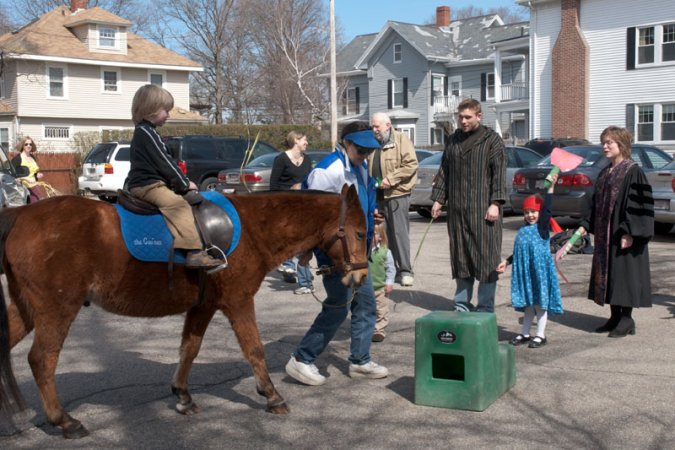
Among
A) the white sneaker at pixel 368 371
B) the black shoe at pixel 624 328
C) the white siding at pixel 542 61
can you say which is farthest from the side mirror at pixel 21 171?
the white siding at pixel 542 61

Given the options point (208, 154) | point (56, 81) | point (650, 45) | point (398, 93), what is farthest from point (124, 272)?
point (398, 93)

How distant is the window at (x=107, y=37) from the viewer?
46688 millimetres

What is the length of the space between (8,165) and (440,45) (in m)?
42.2

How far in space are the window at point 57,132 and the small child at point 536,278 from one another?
40662 mm

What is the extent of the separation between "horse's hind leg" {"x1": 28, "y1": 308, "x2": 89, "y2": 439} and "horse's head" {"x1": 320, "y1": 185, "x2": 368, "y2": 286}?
1.80 meters

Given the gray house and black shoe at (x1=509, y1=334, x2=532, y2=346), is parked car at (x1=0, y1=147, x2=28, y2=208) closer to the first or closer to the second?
black shoe at (x1=509, y1=334, x2=532, y2=346)

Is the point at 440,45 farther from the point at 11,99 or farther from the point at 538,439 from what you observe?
the point at 538,439

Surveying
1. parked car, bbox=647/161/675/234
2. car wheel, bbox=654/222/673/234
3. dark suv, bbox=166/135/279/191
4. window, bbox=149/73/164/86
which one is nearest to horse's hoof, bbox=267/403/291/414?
parked car, bbox=647/161/675/234

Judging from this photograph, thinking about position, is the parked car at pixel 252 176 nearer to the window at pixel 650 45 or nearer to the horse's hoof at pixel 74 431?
the horse's hoof at pixel 74 431

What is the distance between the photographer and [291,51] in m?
58.3

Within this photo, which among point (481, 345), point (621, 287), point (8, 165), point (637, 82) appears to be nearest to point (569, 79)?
point (637, 82)

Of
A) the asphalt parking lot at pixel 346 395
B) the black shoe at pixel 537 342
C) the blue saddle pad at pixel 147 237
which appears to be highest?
the blue saddle pad at pixel 147 237

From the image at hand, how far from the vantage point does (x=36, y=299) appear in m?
5.20

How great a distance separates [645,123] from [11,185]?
27743 millimetres
